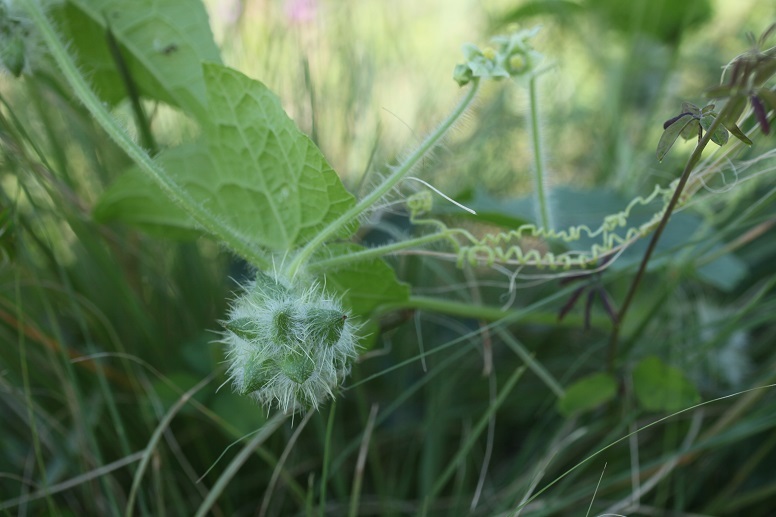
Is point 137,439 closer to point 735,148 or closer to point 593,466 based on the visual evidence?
point 593,466

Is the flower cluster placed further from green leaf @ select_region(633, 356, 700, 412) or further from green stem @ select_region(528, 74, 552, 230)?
green leaf @ select_region(633, 356, 700, 412)

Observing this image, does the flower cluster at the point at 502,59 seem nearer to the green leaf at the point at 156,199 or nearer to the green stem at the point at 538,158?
the green stem at the point at 538,158

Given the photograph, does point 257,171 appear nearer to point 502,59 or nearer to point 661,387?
point 502,59

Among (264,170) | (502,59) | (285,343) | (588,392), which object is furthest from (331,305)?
(588,392)

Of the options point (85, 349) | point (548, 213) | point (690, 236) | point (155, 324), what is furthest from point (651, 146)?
point (85, 349)

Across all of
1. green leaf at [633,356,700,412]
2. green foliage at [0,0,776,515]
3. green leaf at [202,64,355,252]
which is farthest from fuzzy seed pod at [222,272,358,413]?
green leaf at [633,356,700,412]

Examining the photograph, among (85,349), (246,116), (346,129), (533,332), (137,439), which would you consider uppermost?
(346,129)
